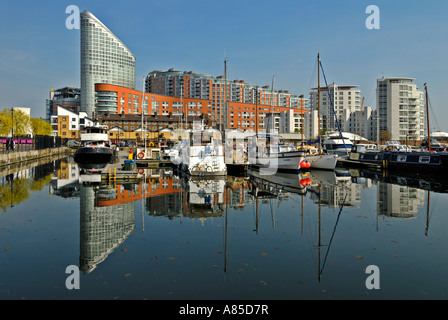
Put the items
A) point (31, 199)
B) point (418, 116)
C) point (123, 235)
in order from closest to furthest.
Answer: point (123, 235), point (31, 199), point (418, 116)

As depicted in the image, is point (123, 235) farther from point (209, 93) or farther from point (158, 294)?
point (209, 93)

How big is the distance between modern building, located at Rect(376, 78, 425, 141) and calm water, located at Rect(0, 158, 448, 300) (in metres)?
127

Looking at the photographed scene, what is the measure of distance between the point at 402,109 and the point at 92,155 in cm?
12392

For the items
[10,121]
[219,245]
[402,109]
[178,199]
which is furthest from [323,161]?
[402,109]

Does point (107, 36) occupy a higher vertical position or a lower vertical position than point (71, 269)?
higher

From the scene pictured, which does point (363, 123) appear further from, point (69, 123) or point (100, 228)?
point (100, 228)

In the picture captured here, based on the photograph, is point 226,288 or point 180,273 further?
point 180,273

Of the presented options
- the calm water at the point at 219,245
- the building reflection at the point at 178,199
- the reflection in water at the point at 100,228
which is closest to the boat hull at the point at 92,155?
the building reflection at the point at 178,199

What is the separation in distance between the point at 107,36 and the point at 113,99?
5486 centimetres

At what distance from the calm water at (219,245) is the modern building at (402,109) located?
127 m

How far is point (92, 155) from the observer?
46.6 m

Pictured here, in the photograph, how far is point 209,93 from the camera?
603ft

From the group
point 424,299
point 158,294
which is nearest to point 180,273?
point 158,294

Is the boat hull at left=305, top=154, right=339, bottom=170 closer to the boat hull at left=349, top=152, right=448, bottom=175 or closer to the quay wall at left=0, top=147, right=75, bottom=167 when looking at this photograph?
the boat hull at left=349, top=152, right=448, bottom=175
